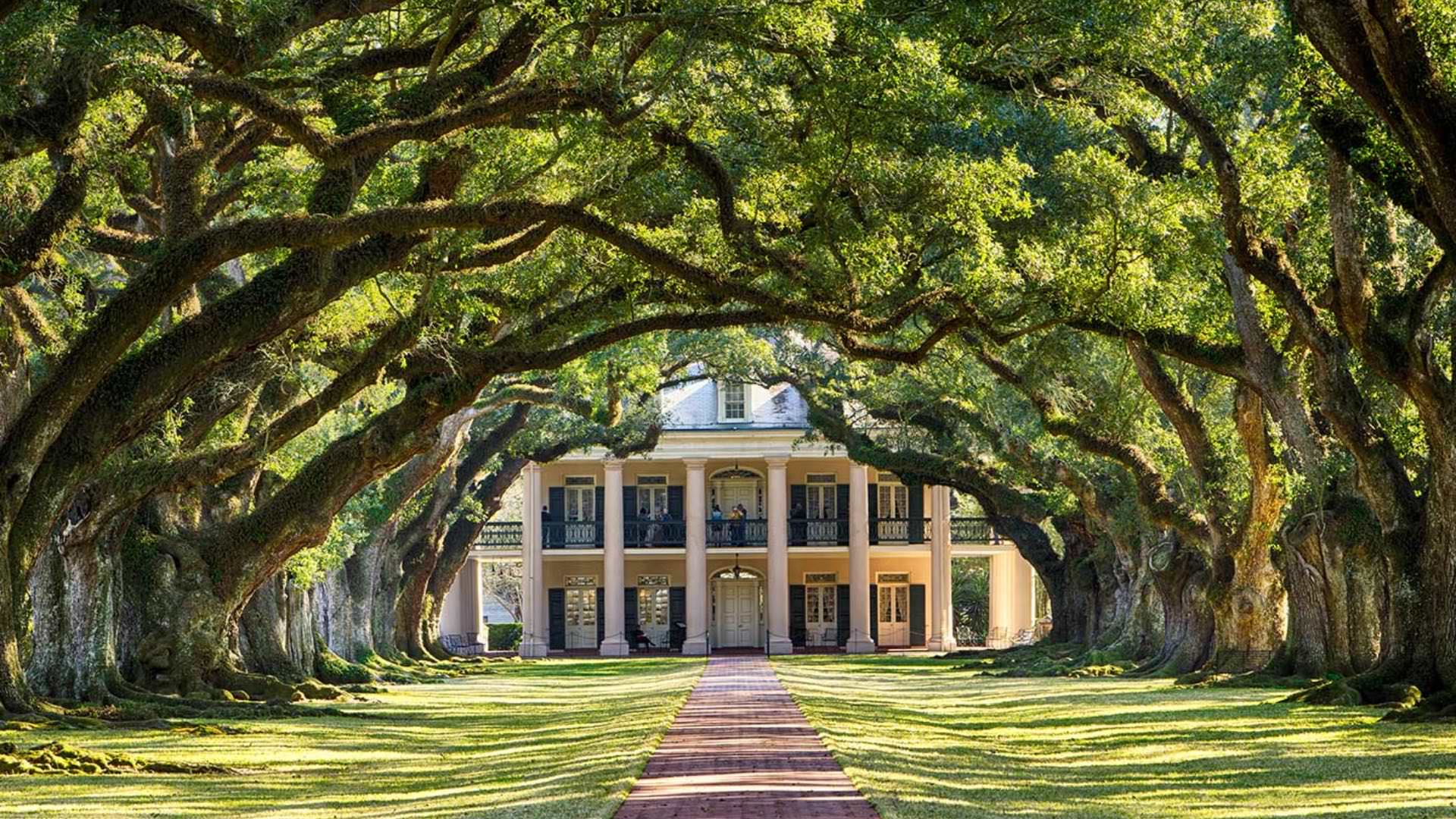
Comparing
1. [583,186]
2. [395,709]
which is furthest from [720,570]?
[583,186]

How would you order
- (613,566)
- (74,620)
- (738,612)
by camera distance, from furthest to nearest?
(738,612) < (613,566) < (74,620)

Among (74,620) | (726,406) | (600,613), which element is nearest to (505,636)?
(600,613)

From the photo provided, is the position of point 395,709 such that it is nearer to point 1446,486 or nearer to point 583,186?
point 583,186

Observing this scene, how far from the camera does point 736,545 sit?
54406 millimetres

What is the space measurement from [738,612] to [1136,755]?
132 feet

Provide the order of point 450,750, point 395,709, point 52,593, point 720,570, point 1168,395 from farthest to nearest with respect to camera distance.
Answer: point 720,570
point 395,709
point 1168,395
point 52,593
point 450,750

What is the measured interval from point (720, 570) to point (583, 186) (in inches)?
1507

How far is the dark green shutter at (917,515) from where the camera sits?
179 ft

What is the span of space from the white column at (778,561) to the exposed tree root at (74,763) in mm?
36797

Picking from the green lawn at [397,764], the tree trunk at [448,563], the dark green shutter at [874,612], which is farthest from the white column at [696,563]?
the green lawn at [397,764]

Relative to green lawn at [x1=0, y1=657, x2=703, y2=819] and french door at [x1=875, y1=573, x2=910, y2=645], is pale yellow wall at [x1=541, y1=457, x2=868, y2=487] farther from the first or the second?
green lawn at [x1=0, y1=657, x2=703, y2=819]

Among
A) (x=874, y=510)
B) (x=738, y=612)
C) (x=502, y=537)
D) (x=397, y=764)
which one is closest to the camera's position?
(x=397, y=764)

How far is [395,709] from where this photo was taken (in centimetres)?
2688

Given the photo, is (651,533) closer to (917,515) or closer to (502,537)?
(502,537)
